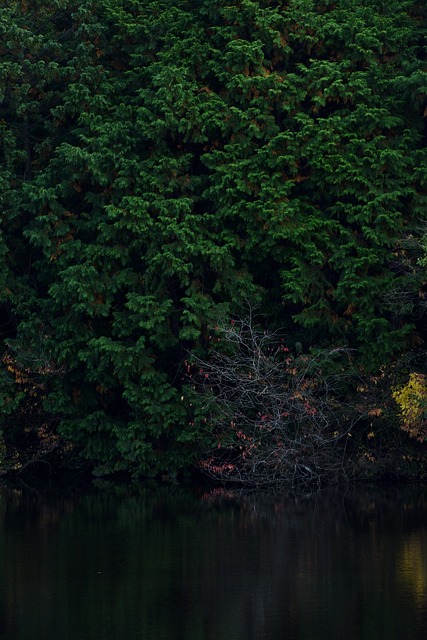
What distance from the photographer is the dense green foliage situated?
23.7 metres

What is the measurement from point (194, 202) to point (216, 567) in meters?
11.0

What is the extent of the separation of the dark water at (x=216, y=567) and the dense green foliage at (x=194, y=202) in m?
3.15

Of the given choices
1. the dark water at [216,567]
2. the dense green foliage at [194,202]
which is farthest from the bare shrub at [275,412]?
the dark water at [216,567]

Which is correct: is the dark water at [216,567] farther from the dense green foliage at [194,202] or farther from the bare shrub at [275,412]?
the dense green foliage at [194,202]

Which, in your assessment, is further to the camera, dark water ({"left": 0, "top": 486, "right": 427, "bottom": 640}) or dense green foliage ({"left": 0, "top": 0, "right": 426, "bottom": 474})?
dense green foliage ({"left": 0, "top": 0, "right": 426, "bottom": 474})

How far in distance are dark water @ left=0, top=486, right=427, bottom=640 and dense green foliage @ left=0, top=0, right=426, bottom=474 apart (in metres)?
3.15

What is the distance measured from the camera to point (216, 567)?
1543cm

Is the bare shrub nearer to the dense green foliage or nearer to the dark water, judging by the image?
the dense green foliage

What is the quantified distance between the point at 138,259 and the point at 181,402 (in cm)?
306

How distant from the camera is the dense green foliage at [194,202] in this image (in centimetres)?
2373

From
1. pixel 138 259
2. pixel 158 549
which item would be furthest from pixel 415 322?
pixel 158 549

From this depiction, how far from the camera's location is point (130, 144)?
25.1 m

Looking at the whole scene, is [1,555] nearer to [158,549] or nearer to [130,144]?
[158,549]

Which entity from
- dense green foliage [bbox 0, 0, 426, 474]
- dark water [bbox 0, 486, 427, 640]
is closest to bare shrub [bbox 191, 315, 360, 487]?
dense green foliage [bbox 0, 0, 426, 474]
